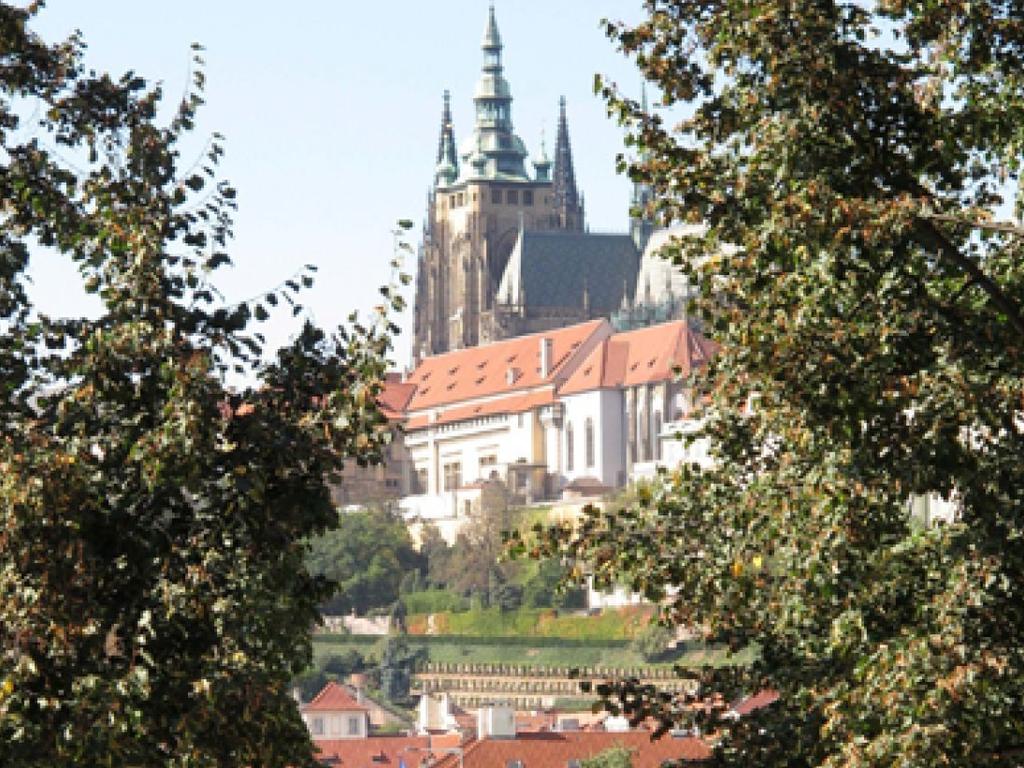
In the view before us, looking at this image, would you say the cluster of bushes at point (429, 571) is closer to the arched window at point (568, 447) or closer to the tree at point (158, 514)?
the arched window at point (568, 447)

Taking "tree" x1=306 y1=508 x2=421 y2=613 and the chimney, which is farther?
the chimney

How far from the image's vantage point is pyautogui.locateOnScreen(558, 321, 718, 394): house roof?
15262 centimetres

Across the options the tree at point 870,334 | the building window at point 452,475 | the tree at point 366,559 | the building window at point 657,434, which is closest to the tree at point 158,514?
the tree at point 870,334

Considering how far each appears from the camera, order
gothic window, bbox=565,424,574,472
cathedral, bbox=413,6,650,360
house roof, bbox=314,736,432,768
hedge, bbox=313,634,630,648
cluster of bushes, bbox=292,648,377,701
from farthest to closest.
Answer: cathedral, bbox=413,6,650,360 < gothic window, bbox=565,424,574,472 < hedge, bbox=313,634,630,648 < cluster of bushes, bbox=292,648,377,701 < house roof, bbox=314,736,432,768

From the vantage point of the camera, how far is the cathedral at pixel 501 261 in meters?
194

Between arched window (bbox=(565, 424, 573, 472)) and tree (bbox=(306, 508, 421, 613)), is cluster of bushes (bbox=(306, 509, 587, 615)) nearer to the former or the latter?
tree (bbox=(306, 508, 421, 613))

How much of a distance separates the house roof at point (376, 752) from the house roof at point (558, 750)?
5.55m

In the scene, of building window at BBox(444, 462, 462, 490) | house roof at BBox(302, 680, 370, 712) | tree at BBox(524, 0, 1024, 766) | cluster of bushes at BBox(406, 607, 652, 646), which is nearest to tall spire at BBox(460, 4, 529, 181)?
building window at BBox(444, 462, 462, 490)

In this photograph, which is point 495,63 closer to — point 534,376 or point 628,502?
point 534,376

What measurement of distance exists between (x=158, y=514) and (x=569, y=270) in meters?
183

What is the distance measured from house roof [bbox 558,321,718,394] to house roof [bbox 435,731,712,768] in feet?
261

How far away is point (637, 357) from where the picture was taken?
516 feet

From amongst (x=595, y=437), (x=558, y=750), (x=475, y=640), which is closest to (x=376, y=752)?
(x=558, y=750)

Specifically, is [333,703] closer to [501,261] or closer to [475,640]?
[475,640]
